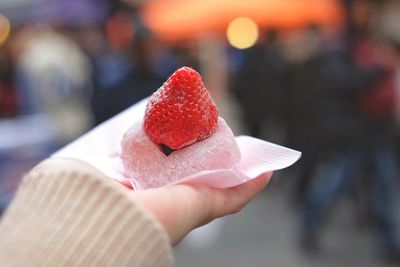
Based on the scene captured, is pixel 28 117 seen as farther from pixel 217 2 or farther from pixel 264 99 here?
pixel 217 2

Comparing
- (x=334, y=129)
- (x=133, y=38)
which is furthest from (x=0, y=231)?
(x=334, y=129)

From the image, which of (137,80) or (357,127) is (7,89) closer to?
(137,80)

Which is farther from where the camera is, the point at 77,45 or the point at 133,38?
the point at 77,45

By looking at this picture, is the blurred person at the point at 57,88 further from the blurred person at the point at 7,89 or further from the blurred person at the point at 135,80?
the blurred person at the point at 135,80

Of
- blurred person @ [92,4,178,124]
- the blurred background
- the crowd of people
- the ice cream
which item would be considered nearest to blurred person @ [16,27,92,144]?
the blurred background

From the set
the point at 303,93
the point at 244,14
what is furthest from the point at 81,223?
the point at 244,14

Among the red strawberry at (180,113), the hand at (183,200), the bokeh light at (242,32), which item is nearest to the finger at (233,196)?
the hand at (183,200)
